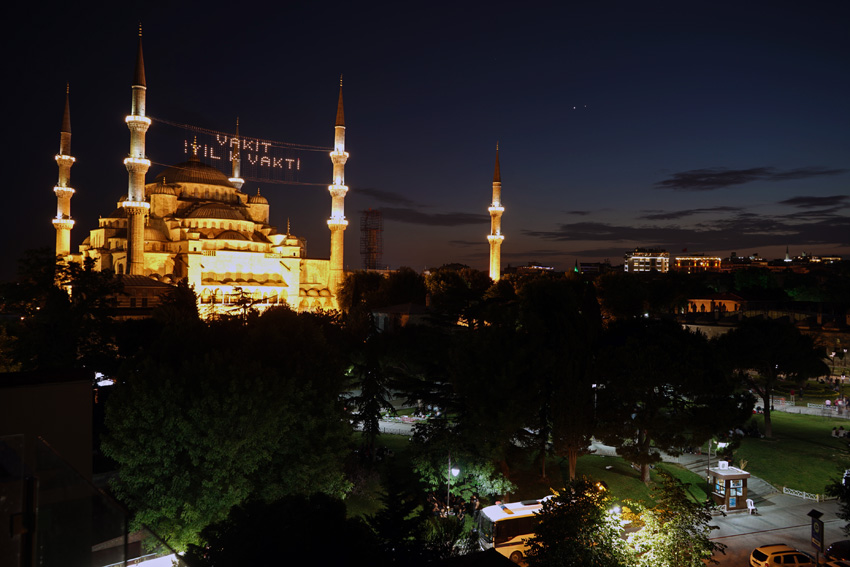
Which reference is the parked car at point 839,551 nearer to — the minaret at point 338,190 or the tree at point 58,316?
the tree at point 58,316

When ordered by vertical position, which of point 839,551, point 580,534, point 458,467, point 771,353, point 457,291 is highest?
point 457,291

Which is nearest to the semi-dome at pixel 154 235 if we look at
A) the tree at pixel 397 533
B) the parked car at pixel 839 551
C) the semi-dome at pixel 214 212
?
the semi-dome at pixel 214 212

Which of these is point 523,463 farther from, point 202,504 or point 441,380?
point 202,504

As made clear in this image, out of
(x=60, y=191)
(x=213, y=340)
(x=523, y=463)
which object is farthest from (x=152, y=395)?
(x=60, y=191)

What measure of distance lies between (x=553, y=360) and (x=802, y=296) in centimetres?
7240

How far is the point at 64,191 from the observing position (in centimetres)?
5256

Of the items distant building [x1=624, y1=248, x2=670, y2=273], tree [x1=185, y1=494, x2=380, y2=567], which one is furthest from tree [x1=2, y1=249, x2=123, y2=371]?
distant building [x1=624, y1=248, x2=670, y2=273]

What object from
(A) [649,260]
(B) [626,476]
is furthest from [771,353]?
(A) [649,260]

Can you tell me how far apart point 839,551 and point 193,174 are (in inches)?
2453

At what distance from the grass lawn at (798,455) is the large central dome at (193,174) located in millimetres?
55888

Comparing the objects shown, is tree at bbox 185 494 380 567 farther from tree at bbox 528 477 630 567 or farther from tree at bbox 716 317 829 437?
tree at bbox 716 317 829 437

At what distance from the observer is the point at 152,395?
43.6ft

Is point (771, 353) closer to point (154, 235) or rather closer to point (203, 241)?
point (203, 241)

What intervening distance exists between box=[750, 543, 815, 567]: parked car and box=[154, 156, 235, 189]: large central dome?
60312 millimetres
